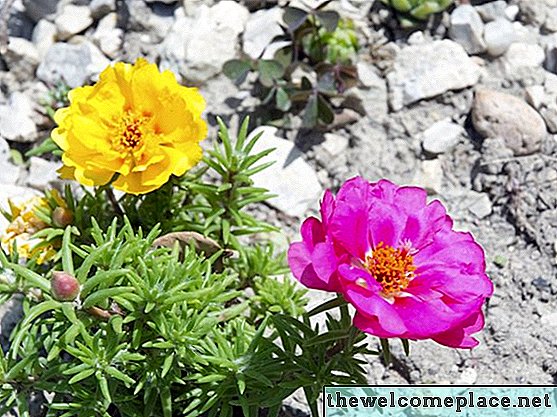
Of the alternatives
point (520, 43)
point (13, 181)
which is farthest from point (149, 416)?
point (520, 43)

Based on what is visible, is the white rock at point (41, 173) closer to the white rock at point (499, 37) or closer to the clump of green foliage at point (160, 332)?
the clump of green foliage at point (160, 332)

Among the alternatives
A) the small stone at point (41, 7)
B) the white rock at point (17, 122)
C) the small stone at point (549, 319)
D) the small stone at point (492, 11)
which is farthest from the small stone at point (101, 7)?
the small stone at point (549, 319)

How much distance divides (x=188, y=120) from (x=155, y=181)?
207 millimetres

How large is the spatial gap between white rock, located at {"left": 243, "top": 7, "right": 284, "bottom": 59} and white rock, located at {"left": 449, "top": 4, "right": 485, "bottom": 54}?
75cm

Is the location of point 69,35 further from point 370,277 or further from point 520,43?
point 370,277

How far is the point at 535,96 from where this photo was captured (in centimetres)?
349

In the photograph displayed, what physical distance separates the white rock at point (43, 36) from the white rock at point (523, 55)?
1.99 m

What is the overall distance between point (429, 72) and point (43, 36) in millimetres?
1706

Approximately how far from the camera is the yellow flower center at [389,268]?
204cm

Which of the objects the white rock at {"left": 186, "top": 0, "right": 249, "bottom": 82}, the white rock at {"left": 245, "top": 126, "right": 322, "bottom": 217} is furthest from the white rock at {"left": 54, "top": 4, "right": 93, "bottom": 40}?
the white rock at {"left": 245, "top": 126, "right": 322, "bottom": 217}

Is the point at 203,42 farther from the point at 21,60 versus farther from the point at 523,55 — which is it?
the point at 523,55

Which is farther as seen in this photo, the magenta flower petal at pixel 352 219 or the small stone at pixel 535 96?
the small stone at pixel 535 96

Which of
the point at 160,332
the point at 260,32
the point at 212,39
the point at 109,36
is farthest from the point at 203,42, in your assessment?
the point at 160,332

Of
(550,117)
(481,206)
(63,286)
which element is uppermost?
(63,286)
